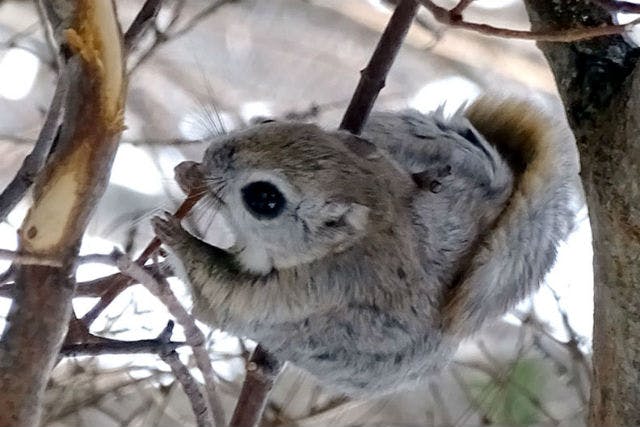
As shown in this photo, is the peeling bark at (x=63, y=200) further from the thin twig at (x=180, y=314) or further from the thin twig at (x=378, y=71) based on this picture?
the thin twig at (x=378, y=71)

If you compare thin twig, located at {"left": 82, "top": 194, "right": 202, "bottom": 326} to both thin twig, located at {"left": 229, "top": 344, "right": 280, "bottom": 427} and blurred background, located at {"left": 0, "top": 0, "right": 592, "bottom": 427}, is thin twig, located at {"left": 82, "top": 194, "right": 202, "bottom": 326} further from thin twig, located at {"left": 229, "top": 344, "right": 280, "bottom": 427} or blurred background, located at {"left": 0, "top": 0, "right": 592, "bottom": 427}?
blurred background, located at {"left": 0, "top": 0, "right": 592, "bottom": 427}

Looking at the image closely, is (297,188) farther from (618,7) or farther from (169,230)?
(618,7)

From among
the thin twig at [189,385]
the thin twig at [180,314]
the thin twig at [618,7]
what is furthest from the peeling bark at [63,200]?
the thin twig at [618,7]

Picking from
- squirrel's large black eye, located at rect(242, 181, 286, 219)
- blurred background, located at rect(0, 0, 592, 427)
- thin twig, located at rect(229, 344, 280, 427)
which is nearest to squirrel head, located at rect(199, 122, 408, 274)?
squirrel's large black eye, located at rect(242, 181, 286, 219)

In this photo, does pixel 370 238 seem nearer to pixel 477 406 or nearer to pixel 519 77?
pixel 477 406

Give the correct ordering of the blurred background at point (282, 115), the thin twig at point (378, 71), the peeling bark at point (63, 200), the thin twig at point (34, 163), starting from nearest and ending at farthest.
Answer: the peeling bark at point (63, 200) < the thin twig at point (34, 163) < the thin twig at point (378, 71) < the blurred background at point (282, 115)
